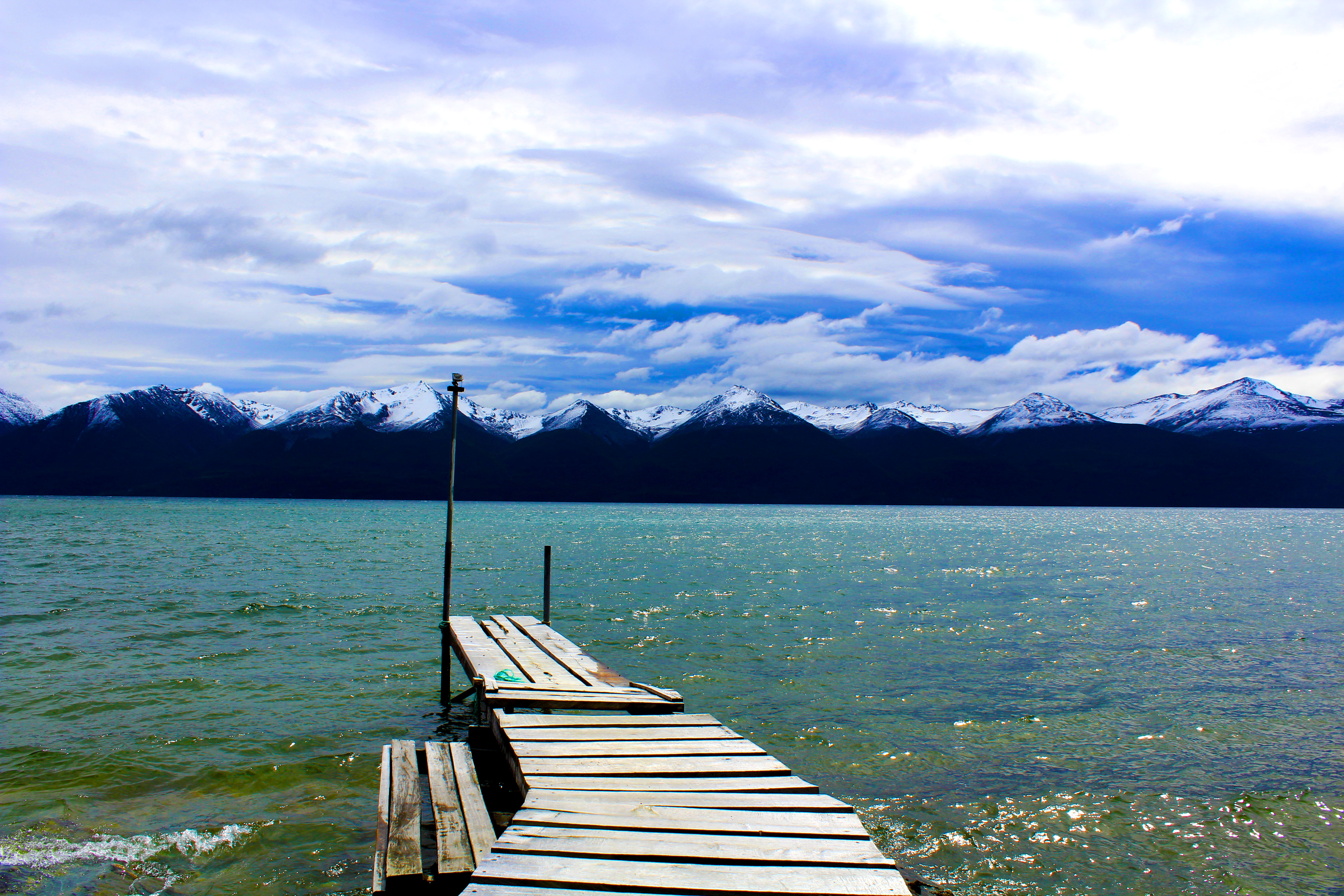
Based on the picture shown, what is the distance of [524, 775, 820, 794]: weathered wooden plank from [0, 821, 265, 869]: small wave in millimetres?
5519

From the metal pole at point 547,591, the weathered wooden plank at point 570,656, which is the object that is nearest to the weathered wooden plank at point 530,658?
the weathered wooden plank at point 570,656

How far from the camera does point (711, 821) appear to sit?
6.83 m

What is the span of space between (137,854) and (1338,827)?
655 inches

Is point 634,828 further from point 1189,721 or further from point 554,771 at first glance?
point 1189,721

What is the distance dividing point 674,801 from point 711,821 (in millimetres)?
609

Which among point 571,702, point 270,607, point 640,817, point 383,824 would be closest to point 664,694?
point 571,702

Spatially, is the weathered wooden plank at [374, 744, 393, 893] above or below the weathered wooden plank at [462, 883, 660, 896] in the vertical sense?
below

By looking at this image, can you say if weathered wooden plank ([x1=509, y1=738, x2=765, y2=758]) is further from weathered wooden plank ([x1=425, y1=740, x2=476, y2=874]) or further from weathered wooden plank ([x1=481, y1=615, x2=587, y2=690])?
weathered wooden plank ([x1=481, y1=615, x2=587, y2=690])

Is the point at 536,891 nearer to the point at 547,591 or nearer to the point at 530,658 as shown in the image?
the point at 530,658

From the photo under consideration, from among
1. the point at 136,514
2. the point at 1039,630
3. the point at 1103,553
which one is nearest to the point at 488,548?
the point at 1039,630

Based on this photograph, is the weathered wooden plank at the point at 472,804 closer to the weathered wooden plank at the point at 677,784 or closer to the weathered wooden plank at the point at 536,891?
the weathered wooden plank at the point at 536,891

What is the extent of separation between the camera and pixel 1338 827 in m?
11.5

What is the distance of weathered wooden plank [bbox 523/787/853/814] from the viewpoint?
7105mm

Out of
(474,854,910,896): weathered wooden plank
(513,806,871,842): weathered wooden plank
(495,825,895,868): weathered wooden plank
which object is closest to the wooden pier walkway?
(513,806,871,842): weathered wooden plank
